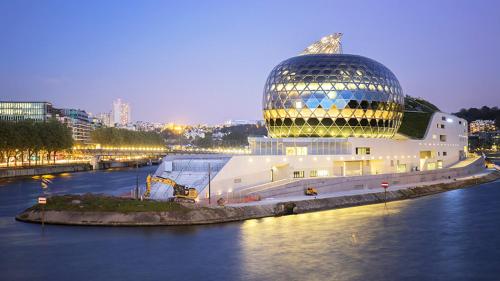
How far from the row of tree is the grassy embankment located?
7819 cm

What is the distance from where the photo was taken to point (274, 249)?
39938 millimetres

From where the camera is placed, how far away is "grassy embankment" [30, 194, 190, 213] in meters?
51.1

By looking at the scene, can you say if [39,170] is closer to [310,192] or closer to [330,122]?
[330,122]

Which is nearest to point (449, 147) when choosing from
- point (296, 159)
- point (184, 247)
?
point (296, 159)

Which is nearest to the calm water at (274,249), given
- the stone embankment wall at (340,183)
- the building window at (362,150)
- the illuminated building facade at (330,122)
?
the stone embankment wall at (340,183)

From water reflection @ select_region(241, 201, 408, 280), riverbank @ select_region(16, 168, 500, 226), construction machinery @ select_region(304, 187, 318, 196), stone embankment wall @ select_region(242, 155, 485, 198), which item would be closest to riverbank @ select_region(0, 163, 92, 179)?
riverbank @ select_region(16, 168, 500, 226)

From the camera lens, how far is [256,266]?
1390 inches

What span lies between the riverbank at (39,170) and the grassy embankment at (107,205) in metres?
72.2

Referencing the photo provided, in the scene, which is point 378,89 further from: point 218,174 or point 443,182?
point 218,174

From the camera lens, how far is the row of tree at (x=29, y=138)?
12631cm

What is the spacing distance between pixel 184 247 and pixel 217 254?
129 inches

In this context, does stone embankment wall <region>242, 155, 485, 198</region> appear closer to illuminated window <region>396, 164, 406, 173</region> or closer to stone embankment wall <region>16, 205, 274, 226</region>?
illuminated window <region>396, 164, 406, 173</region>

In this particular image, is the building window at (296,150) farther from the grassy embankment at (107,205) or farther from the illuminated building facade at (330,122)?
the grassy embankment at (107,205)

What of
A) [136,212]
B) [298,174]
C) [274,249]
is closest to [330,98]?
[298,174]
